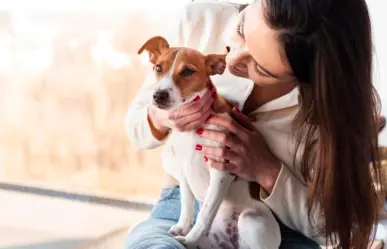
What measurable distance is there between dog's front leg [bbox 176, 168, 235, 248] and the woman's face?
19 centimetres

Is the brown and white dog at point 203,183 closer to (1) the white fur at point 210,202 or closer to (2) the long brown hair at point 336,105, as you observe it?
(1) the white fur at point 210,202

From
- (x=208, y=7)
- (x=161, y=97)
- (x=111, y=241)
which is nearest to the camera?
(x=161, y=97)

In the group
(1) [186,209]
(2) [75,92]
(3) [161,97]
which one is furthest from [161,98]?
(2) [75,92]

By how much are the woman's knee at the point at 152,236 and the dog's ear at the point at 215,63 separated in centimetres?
Result: 32

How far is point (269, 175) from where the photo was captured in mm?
1092

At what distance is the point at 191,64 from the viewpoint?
0.99 metres

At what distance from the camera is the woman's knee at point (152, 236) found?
103 cm

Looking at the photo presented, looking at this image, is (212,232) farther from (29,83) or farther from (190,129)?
(29,83)

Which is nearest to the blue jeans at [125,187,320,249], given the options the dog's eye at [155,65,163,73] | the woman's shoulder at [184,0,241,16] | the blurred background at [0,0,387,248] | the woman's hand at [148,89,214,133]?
the woman's hand at [148,89,214,133]

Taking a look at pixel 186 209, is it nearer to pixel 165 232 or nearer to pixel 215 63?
pixel 165 232

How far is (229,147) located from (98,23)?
3.51ft

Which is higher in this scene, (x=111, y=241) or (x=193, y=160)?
(x=193, y=160)

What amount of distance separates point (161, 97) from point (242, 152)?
0.66 feet

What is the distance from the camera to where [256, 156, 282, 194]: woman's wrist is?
1.09 m
